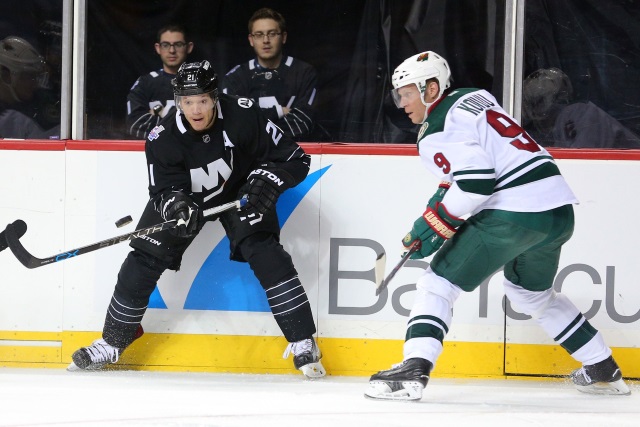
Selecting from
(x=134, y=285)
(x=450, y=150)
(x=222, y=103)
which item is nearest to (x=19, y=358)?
(x=134, y=285)

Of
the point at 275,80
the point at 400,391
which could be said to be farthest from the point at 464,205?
the point at 275,80

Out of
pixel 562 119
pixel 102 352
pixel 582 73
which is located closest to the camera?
pixel 102 352

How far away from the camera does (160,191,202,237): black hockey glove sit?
11.4 ft

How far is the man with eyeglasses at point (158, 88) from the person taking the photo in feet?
13.7

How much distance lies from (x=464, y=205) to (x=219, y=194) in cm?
99

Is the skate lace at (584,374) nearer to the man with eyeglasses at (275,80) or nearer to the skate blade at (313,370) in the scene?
the skate blade at (313,370)

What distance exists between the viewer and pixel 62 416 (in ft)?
9.53

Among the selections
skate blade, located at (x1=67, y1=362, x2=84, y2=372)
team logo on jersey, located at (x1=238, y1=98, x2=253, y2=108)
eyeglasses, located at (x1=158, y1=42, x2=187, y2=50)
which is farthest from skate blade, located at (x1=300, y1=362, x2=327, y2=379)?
eyeglasses, located at (x1=158, y1=42, x2=187, y2=50)

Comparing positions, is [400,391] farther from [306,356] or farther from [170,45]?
[170,45]

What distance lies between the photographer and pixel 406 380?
314cm

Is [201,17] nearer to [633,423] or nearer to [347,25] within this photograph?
[347,25]

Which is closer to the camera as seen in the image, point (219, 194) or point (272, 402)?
point (272, 402)

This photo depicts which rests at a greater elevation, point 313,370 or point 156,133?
point 156,133

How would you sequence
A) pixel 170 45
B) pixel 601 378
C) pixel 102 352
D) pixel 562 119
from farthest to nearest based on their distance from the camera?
pixel 170 45 → pixel 562 119 → pixel 102 352 → pixel 601 378
